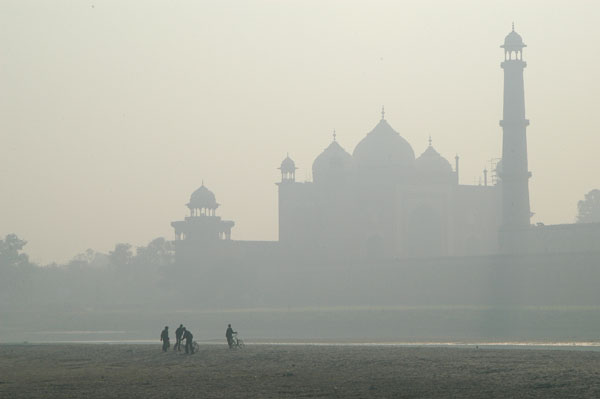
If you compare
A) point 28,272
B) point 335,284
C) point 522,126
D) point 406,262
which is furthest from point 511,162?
point 28,272

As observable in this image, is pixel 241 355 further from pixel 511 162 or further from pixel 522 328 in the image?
pixel 511 162

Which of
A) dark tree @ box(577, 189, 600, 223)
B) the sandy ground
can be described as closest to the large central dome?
dark tree @ box(577, 189, 600, 223)

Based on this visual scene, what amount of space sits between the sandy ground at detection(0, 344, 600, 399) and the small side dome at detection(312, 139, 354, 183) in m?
48.5

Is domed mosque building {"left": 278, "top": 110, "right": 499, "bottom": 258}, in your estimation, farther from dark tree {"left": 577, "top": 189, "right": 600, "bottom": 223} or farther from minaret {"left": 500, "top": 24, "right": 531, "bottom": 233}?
dark tree {"left": 577, "top": 189, "right": 600, "bottom": 223}

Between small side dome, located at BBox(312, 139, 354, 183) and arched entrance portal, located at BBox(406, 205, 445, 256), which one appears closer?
arched entrance portal, located at BBox(406, 205, 445, 256)

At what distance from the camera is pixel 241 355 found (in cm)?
3294

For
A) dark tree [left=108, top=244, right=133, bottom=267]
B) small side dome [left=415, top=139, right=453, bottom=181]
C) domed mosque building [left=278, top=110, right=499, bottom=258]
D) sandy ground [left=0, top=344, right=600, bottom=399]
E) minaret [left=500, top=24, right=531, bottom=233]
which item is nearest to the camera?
sandy ground [left=0, top=344, right=600, bottom=399]

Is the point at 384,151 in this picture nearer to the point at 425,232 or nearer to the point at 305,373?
the point at 425,232

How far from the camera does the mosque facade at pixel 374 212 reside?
81062mm

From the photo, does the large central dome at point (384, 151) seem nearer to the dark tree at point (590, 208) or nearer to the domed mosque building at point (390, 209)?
the domed mosque building at point (390, 209)

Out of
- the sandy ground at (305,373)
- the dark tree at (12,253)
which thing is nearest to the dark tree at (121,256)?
the dark tree at (12,253)

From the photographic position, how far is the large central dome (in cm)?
8150

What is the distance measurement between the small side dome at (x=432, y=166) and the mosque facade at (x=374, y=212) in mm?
63

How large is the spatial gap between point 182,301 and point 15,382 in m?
50.6
